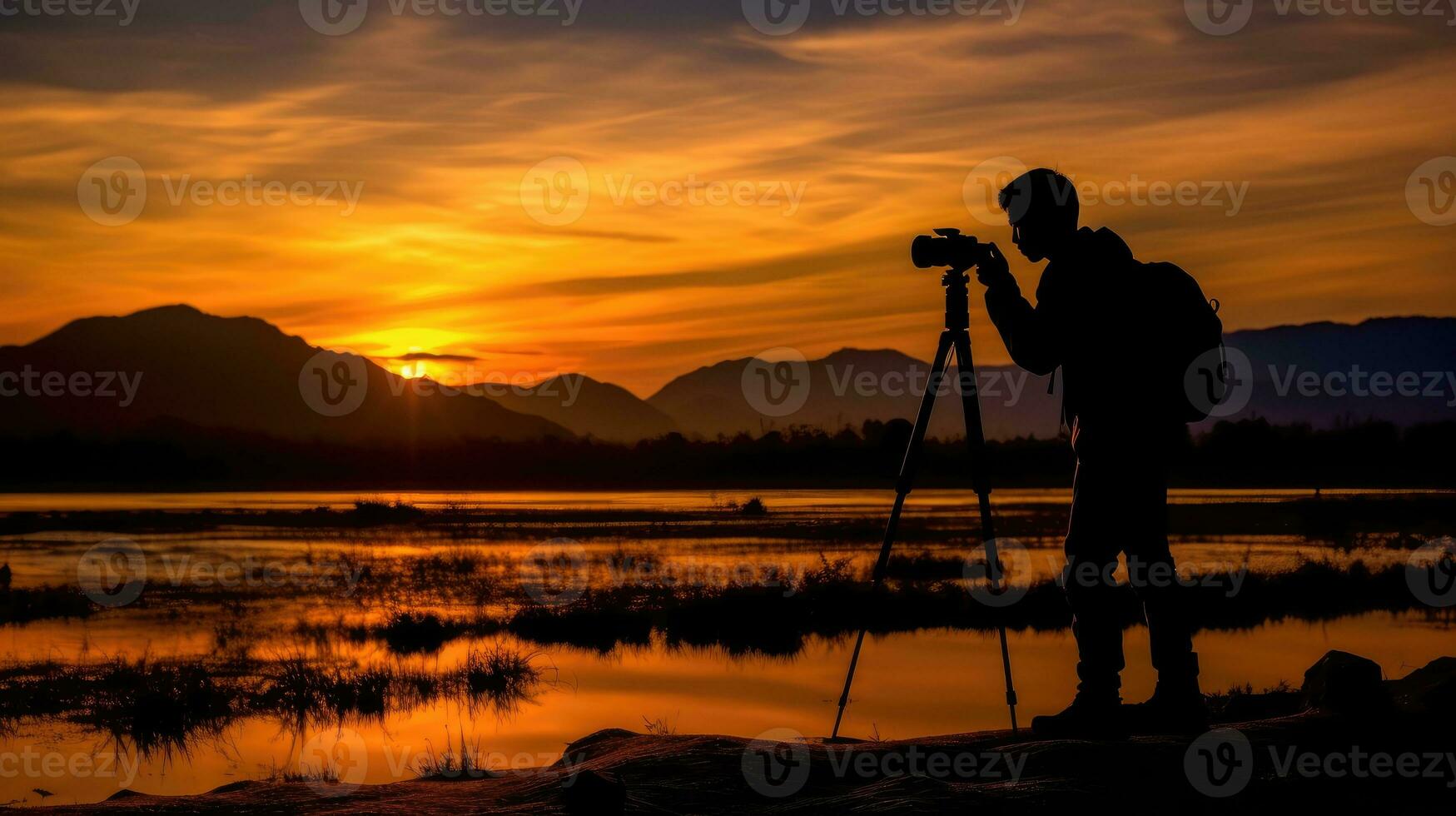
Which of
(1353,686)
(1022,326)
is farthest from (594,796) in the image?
(1353,686)

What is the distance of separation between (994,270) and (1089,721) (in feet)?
6.94

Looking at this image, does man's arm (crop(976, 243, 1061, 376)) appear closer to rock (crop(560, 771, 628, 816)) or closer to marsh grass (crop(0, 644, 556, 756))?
rock (crop(560, 771, 628, 816))

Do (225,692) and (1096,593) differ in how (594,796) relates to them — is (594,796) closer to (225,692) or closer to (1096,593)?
(1096,593)

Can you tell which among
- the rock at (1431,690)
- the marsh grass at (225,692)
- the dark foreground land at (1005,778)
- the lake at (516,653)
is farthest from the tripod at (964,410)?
the marsh grass at (225,692)

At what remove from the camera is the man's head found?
579 centimetres

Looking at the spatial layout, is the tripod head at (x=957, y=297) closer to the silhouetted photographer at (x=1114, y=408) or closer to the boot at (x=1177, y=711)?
the silhouetted photographer at (x=1114, y=408)

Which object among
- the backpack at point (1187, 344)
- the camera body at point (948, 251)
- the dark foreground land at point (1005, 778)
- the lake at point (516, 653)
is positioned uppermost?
the camera body at point (948, 251)

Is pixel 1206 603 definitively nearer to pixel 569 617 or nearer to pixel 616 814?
pixel 569 617

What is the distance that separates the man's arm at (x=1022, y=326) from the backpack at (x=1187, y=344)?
464 mm

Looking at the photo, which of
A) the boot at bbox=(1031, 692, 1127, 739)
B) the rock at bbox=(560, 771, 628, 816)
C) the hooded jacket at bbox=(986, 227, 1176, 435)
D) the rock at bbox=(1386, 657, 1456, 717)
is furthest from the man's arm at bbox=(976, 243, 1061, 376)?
the rock at bbox=(560, 771, 628, 816)

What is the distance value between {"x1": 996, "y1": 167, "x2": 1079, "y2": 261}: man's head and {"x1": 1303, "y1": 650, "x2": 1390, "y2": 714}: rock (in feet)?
7.98

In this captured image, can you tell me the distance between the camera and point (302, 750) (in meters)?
10.2

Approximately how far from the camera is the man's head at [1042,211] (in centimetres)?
579

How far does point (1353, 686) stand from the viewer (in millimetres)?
5840
